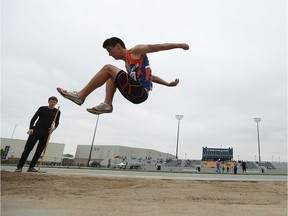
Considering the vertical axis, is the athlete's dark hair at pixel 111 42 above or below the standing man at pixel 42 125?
above

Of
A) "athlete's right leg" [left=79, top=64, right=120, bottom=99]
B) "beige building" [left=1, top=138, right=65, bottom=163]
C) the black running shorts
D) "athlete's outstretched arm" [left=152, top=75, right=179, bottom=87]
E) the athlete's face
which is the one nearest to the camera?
the black running shorts

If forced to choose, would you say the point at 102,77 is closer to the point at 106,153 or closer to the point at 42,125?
the point at 42,125

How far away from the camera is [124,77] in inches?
140

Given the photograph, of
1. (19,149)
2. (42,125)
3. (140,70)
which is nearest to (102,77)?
(140,70)

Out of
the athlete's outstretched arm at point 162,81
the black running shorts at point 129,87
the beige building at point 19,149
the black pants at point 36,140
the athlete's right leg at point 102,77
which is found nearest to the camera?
the black running shorts at point 129,87

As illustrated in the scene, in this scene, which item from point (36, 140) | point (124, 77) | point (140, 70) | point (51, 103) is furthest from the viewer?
point (51, 103)

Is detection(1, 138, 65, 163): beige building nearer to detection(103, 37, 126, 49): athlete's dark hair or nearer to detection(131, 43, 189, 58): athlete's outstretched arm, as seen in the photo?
detection(103, 37, 126, 49): athlete's dark hair

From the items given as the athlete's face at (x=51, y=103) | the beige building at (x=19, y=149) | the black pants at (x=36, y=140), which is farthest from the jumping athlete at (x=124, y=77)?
the beige building at (x=19, y=149)

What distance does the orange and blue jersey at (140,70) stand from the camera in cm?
375

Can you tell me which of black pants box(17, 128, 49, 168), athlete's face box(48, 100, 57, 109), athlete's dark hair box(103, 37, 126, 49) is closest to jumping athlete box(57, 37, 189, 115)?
athlete's dark hair box(103, 37, 126, 49)

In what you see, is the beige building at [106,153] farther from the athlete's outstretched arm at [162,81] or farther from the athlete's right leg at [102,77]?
the athlete's right leg at [102,77]

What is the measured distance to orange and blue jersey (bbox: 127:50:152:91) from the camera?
12.3 ft

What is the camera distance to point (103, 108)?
3754mm

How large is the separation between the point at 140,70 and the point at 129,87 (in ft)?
1.35
